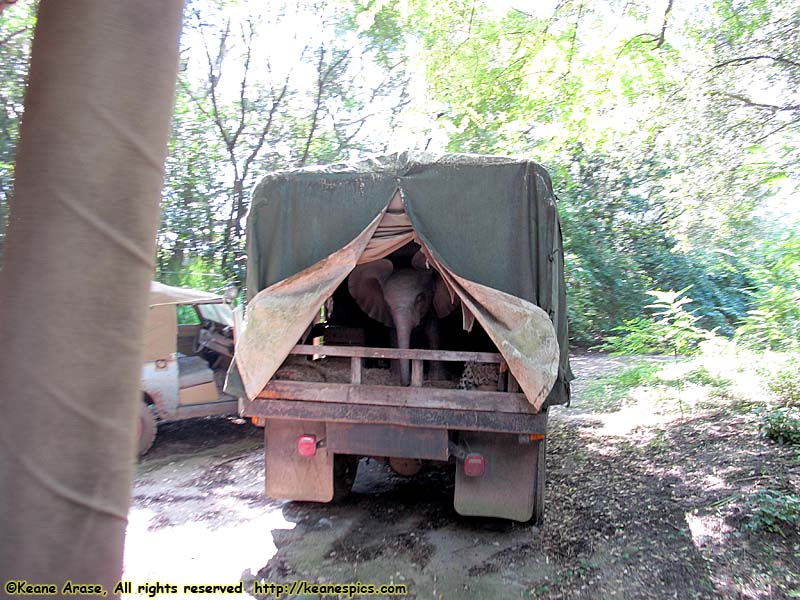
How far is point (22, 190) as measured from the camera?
160 centimetres

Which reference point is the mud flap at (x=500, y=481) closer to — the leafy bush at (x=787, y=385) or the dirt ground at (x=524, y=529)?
the dirt ground at (x=524, y=529)

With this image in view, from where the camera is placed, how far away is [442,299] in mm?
6105

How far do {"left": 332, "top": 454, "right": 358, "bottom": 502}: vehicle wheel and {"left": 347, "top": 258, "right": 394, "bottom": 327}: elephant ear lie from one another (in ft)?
4.63

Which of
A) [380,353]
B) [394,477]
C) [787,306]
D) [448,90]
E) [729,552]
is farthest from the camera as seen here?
[787,306]

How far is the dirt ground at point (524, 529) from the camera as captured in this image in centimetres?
423

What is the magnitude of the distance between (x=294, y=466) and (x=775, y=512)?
3.60m

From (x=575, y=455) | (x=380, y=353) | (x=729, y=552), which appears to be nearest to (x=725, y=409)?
(x=575, y=455)

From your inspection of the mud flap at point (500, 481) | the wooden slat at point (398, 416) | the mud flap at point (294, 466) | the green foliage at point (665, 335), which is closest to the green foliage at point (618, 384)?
the green foliage at point (665, 335)

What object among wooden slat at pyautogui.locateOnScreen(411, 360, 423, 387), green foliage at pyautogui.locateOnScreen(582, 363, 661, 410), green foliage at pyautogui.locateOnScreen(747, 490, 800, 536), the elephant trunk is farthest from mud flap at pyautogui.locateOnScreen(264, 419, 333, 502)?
green foliage at pyautogui.locateOnScreen(582, 363, 661, 410)

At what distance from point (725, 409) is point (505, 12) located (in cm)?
633

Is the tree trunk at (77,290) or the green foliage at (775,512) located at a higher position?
the tree trunk at (77,290)

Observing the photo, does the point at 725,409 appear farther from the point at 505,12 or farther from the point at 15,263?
the point at 15,263

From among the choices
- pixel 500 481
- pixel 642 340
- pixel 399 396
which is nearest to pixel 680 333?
pixel 642 340

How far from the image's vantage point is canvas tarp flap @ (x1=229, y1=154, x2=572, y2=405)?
4.91 m
